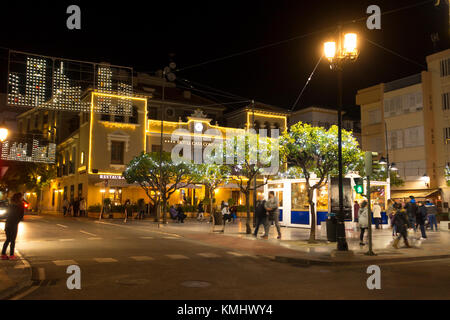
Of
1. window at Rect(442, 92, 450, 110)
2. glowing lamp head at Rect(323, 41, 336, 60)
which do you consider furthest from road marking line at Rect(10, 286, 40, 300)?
window at Rect(442, 92, 450, 110)

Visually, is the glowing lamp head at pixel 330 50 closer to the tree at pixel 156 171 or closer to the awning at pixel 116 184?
the tree at pixel 156 171

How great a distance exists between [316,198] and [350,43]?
12466 mm

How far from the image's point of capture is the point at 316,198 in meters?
24.3

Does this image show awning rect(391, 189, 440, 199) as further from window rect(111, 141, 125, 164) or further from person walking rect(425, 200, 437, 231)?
window rect(111, 141, 125, 164)

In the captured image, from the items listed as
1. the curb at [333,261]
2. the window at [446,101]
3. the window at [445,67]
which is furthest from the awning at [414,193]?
the curb at [333,261]

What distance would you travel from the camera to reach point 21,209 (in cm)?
1183

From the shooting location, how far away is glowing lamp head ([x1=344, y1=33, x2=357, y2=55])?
1334 cm

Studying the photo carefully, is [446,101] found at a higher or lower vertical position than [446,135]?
higher

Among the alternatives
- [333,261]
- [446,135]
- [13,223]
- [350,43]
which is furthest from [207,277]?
[446,135]

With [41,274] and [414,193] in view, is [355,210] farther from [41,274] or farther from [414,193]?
[414,193]

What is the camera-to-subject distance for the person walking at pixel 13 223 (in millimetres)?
11352

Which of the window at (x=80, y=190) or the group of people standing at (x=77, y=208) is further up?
the window at (x=80, y=190)

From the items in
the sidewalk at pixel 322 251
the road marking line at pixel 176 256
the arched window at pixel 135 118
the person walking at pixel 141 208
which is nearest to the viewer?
the sidewalk at pixel 322 251

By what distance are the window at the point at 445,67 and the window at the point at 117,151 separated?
31.4 metres
